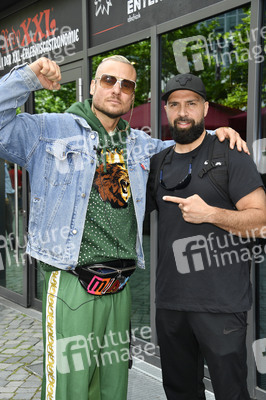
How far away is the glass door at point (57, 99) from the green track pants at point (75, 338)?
2.70m

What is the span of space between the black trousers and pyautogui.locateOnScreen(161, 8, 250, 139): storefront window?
1.63 metres

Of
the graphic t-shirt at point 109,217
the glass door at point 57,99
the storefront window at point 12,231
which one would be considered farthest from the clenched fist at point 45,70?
the storefront window at point 12,231

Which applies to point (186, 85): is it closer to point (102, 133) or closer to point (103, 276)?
point (102, 133)

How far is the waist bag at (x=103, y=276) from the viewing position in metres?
2.46

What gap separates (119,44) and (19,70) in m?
2.55

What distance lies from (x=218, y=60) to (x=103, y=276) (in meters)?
2.49

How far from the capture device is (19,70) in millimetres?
2244

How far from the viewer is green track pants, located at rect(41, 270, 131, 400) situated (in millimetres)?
2436

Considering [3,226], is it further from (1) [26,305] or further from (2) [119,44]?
(2) [119,44]

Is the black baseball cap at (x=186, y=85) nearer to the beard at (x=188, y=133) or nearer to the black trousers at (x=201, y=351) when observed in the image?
the beard at (x=188, y=133)

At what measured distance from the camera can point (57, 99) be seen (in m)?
6.04

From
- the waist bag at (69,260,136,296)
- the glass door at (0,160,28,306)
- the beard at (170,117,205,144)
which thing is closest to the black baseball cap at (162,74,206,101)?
the beard at (170,117,205,144)

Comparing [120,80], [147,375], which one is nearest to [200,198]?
[120,80]

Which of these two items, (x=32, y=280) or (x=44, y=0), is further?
(x=32, y=280)
